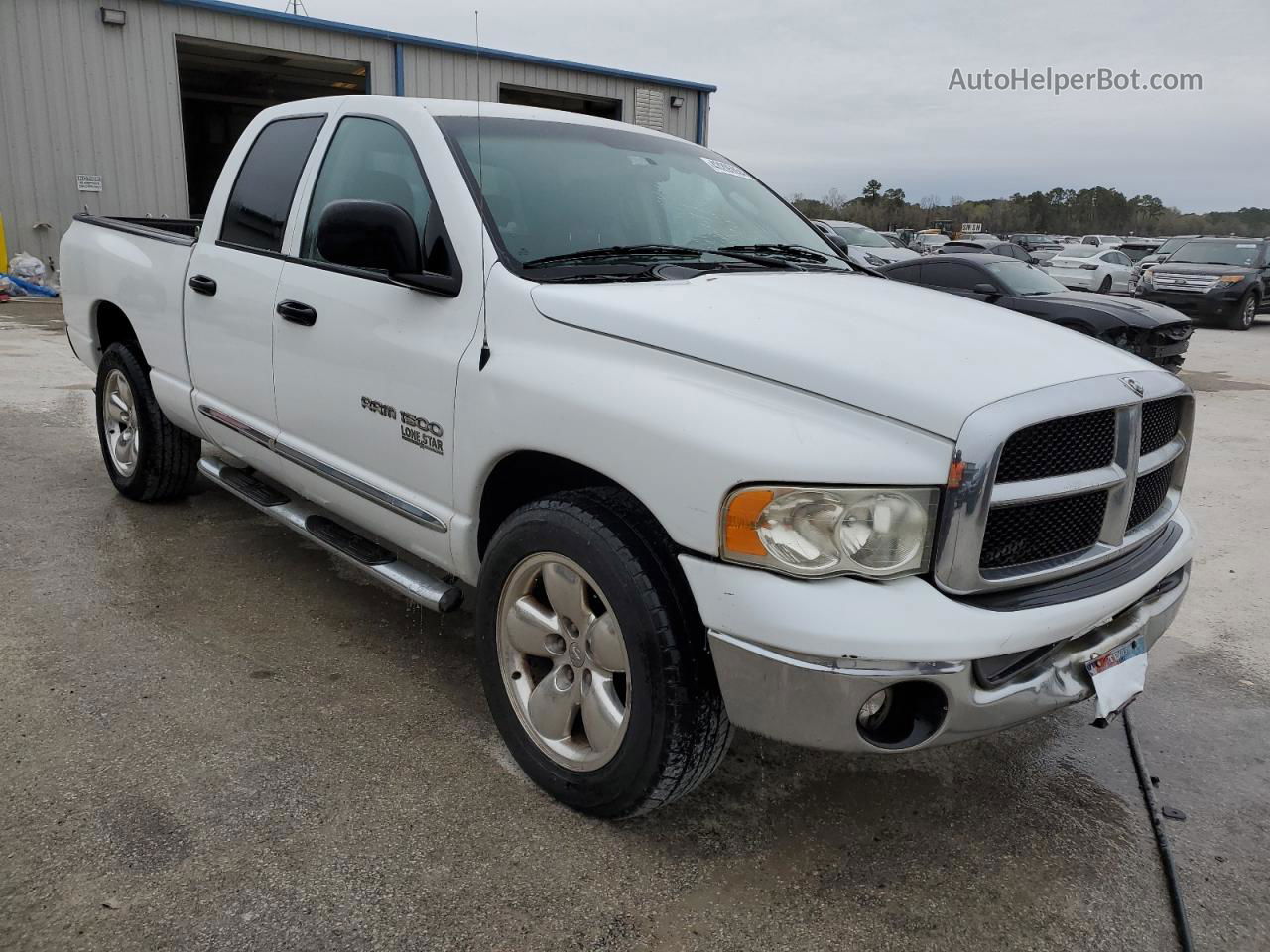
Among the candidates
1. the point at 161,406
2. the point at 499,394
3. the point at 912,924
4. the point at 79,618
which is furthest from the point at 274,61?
the point at 912,924

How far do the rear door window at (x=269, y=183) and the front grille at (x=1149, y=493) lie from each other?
2.95 m

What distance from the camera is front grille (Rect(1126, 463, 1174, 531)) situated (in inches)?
102

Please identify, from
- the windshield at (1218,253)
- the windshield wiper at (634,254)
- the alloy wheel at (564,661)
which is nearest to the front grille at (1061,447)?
the alloy wheel at (564,661)

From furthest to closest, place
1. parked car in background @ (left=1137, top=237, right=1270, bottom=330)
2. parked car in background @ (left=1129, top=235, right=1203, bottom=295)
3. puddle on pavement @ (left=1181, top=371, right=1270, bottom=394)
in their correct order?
parked car in background @ (left=1129, top=235, right=1203, bottom=295)
parked car in background @ (left=1137, top=237, right=1270, bottom=330)
puddle on pavement @ (left=1181, top=371, right=1270, bottom=394)

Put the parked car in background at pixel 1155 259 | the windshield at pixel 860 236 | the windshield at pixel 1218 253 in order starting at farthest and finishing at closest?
the parked car in background at pixel 1155 259
the windshield at pixel 1218 253
the windshield at pixel 860 236

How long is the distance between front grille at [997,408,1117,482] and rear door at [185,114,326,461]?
2.59 m

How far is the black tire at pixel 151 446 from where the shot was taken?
4.73 meters

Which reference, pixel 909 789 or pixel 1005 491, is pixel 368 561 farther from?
pixel 1005 491

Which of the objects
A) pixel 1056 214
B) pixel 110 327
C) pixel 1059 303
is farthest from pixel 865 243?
pixel 1056 214

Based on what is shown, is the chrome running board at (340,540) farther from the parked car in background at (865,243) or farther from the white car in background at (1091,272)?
the white car in background at (1091,272)

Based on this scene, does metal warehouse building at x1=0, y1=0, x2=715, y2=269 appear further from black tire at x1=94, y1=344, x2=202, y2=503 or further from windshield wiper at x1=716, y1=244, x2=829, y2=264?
windshield wiper at x1=716, y1=244, x2=829, y2=264

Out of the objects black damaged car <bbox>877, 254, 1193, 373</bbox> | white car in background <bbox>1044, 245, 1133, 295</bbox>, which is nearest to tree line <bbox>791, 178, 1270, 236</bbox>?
white car in background <bbox>1044, 245, 1133, 295</bbox>

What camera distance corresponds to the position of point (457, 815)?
8.52ft

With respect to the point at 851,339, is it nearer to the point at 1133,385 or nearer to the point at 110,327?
the point at 1133,385
